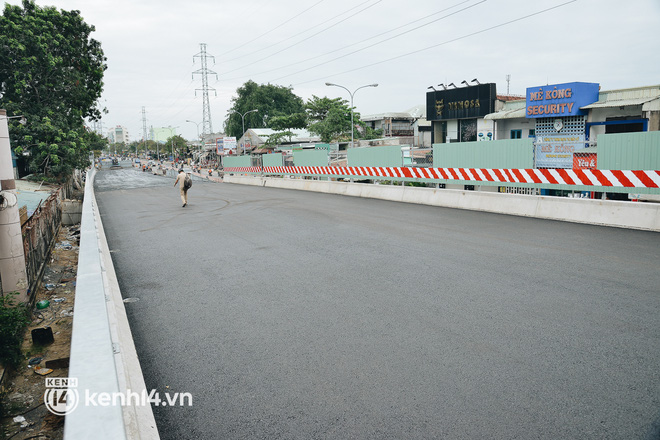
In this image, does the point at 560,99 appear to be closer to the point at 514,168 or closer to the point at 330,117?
the point at 514,168

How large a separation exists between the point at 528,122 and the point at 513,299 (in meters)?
30.8

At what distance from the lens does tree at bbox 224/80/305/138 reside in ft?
329

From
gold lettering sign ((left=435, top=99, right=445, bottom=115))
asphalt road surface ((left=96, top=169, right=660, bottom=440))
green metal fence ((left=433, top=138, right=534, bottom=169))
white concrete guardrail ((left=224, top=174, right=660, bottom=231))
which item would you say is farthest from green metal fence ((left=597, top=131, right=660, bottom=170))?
gold lettering sign ((left=435, top=99, right=445, bottom=115))

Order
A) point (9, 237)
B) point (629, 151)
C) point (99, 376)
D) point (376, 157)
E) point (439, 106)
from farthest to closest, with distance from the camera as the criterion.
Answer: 1. point (439, 106)
2. point (376, 157)
3. point (629, 151)
4. point (9, 237)
5. point (99, 376)

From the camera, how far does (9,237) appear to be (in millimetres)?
7887

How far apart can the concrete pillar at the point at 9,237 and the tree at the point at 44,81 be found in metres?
22.6

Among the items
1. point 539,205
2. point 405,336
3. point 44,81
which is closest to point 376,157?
point 539,205

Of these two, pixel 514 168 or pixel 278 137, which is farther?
pixel 278 137

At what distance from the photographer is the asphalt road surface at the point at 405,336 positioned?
11.9 feet

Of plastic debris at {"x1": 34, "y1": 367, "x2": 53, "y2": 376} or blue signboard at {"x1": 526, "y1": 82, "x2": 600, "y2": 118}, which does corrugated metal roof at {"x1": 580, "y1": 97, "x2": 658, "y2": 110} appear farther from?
plastic debris at {"x1": 34, "y1": 367, "x2": 53, "y2": 376}

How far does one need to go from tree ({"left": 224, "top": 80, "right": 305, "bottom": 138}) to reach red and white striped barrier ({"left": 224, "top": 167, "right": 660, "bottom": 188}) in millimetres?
76286

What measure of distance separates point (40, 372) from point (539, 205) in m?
13.0

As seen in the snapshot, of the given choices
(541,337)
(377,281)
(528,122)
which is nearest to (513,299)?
(541,337)

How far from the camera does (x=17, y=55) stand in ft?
93.8
